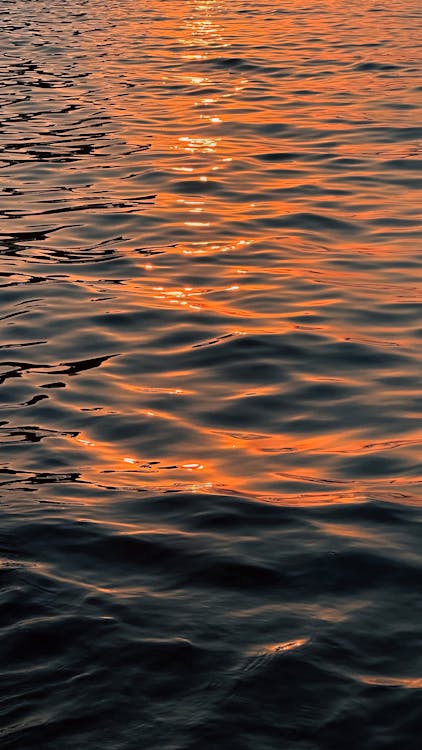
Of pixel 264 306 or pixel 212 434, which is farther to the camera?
pixel 264 306

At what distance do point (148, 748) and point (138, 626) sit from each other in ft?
2.47

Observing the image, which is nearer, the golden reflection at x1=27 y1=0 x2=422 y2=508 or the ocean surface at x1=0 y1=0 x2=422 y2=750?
the ocean surface at x1=0 y1=0 x2=422 y2=750

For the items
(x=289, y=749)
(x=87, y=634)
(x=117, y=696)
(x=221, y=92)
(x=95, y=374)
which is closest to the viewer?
(x=289, y=749)

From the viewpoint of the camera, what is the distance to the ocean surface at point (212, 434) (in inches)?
157

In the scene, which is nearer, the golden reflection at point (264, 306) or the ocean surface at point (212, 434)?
the ocean surface at point (212, 434)

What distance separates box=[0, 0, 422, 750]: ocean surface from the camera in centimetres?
400

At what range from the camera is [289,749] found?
12.1ft

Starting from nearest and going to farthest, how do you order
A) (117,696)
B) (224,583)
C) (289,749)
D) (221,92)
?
(289,749) → (117,696) → (224,583) → (221,92)

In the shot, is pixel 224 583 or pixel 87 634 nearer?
pixel 87 634

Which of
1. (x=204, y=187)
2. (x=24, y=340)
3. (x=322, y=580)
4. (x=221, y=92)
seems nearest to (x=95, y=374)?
(x=24, y=340)

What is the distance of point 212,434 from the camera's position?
21.6 feet

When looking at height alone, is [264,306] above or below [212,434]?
below

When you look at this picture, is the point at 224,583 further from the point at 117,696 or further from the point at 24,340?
the point at 24,340

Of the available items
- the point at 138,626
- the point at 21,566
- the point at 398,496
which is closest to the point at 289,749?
the point at 138,626
